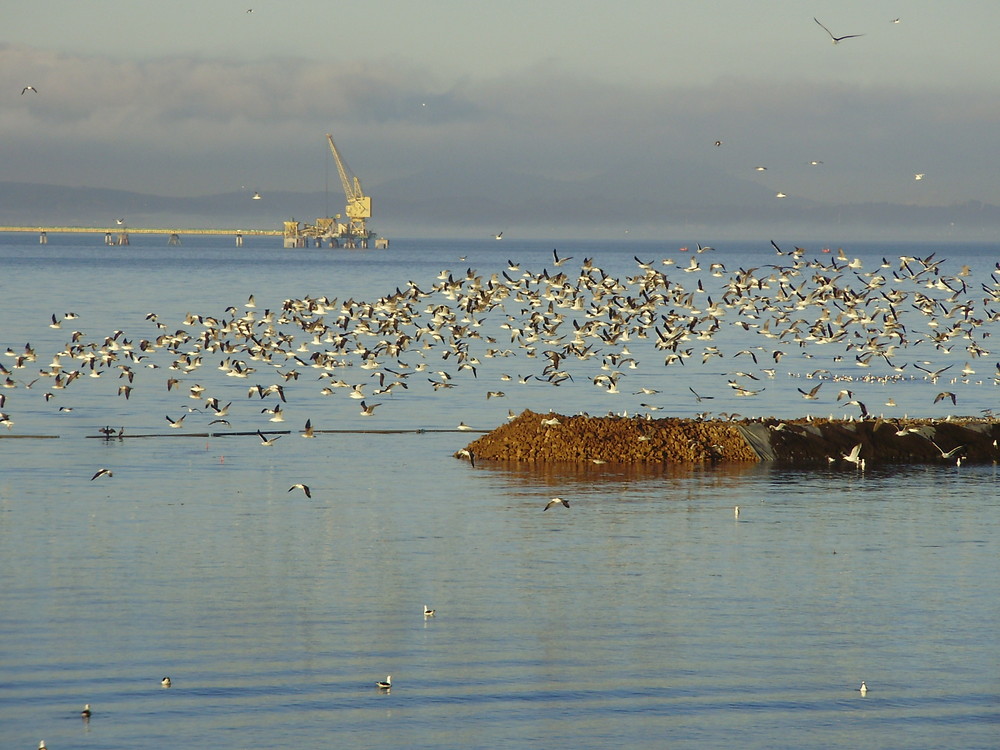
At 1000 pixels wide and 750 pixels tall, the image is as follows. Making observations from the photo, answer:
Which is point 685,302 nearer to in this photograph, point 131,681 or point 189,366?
point 189,366

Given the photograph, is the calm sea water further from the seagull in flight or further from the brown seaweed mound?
the brown seaweed mound

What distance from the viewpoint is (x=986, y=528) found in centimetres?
2716

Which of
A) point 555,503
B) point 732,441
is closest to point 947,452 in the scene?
point 732,441

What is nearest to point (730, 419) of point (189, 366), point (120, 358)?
point (189, 366)

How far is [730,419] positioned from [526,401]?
45.1ft

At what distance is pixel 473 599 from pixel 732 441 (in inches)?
603

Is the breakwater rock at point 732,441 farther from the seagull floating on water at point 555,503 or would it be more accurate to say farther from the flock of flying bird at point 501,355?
the seagull floating on water at point 555,503

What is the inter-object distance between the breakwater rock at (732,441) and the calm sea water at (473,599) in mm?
832

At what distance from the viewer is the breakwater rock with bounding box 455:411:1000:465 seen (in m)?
34.8

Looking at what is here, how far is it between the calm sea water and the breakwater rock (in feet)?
2.73

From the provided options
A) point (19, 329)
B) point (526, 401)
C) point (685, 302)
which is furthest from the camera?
point (19, 329)

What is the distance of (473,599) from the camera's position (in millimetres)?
21312

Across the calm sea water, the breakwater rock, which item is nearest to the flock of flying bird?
the breakwater rock

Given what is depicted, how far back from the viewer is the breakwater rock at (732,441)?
34.8 meters
